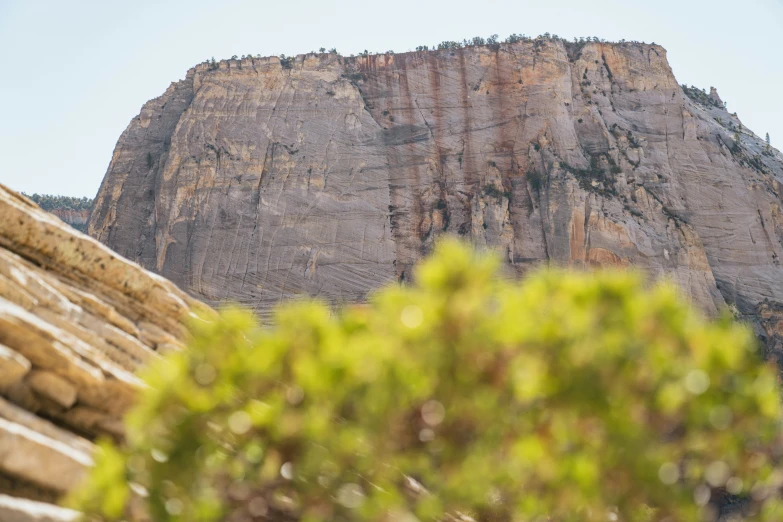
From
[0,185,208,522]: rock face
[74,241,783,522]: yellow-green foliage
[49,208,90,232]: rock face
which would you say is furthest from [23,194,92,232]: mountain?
[74,241,783,522]: yellow-green foliage

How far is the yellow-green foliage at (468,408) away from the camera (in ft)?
31.3

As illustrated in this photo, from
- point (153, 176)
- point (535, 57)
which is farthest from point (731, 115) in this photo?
point (153, 176)

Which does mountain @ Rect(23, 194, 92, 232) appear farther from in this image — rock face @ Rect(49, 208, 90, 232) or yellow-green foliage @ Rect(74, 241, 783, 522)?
yellow-green foliage @ Rect(74, 241, 783, 522)

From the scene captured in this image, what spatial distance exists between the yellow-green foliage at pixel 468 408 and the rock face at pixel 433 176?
144 ft

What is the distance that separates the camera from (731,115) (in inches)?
2958

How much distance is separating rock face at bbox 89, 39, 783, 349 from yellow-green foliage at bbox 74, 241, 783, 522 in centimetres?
4377

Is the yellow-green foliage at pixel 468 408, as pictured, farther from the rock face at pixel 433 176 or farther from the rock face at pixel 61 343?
the rock face at pixel 433 176

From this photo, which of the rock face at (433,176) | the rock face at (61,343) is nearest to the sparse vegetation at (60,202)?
the rock face at (433,176)

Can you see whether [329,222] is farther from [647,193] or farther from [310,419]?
[310,419]

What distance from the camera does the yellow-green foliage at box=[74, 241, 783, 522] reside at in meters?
9.55

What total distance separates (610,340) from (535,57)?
185 feet

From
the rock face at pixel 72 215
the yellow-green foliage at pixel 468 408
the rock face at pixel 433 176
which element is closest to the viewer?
the yellow-green foliage at pixel 468 408

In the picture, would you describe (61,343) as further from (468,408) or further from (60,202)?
(60,202)

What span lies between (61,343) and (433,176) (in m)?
47.9
